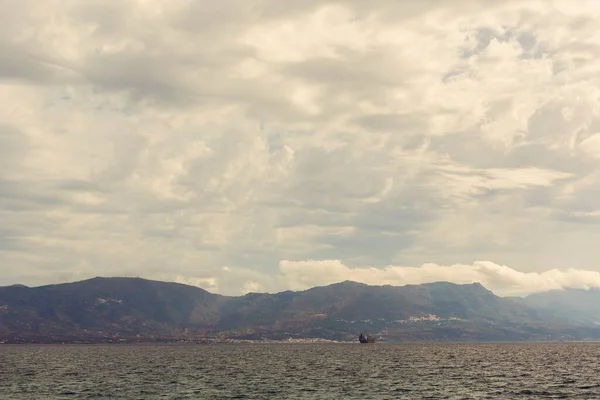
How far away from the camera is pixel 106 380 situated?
567ft

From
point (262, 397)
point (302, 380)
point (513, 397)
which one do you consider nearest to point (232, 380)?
point (302, 380)

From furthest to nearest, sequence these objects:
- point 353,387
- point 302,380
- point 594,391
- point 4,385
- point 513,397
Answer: point 302,380
point 4,385
point 353,387
point 594,391
point 513,397

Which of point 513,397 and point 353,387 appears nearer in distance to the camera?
point 513,397

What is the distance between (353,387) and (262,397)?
96.2 feet

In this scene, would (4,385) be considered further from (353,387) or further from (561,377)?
(561,377)

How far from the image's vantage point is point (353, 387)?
148 metres

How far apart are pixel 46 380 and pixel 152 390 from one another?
48.0 m

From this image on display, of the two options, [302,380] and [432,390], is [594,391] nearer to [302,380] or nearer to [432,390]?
[432,390]

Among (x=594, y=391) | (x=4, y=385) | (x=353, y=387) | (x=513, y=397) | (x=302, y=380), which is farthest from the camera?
(x=302, y=380)

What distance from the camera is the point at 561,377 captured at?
17712 centimetres

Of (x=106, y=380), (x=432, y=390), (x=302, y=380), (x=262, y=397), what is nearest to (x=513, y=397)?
(x=432, y=390)

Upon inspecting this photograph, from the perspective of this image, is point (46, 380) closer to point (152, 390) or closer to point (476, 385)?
point (152, 390)

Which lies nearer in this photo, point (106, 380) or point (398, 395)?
point (398, 395)

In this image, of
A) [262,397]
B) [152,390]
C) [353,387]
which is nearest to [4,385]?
[152,390]
